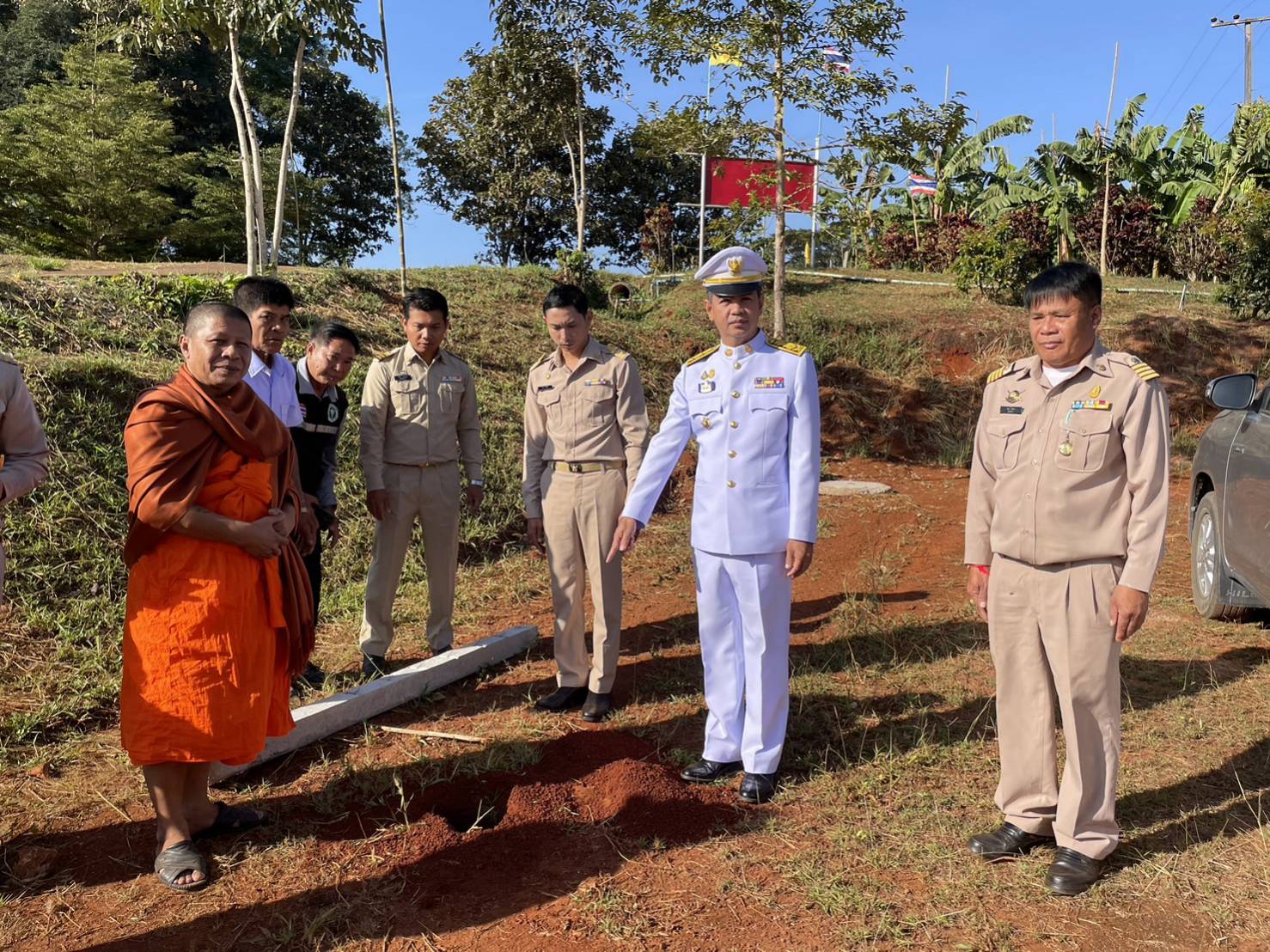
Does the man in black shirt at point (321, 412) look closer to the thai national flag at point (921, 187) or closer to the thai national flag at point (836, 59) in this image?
the thai national flag at point (836, 59)

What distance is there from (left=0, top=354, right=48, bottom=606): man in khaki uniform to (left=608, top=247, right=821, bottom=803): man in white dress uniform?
6.44ft

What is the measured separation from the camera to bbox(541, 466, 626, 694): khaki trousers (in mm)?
4324

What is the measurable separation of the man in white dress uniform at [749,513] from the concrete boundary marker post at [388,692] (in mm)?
1471

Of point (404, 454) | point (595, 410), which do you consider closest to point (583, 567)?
point (595, 410)

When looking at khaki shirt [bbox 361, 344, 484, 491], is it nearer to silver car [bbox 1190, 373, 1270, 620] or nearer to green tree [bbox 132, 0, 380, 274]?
silver car [bbox 1190, 373, 1270, 620]

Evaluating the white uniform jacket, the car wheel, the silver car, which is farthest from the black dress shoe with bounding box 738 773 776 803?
the car wheel

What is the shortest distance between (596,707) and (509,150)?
18901 mm

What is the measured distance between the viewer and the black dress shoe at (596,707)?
424cm

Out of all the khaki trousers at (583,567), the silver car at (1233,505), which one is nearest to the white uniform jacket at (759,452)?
the khaki trousers at (583,567)

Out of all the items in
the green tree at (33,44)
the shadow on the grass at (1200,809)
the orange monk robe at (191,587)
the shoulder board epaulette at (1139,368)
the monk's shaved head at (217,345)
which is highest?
the green tree at (33,44)

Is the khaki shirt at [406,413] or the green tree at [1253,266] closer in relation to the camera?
the khaki shirt at [406,413]

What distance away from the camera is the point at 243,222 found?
68.7ft

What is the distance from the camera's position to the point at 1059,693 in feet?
9.47

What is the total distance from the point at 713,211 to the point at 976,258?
880 cm
